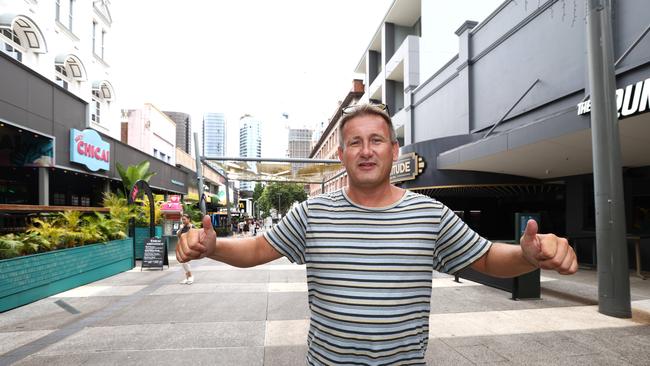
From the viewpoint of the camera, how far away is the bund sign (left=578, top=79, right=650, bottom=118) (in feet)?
22.0

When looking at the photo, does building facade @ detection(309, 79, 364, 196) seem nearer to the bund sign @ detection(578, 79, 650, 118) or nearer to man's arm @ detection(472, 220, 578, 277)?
the bund sign @ detection(578, 79, 650, 118)

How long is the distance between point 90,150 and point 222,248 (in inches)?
639

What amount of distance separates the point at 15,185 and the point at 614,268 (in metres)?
19.1

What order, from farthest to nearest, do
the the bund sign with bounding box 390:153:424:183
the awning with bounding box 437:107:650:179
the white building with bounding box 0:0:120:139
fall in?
the the bund sign with bounding box 390:153:424:183, the white building with bounding box 0:0:120:139, the awning with bounding box 437:107:650:179

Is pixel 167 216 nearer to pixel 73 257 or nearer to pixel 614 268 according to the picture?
pixel 73 257

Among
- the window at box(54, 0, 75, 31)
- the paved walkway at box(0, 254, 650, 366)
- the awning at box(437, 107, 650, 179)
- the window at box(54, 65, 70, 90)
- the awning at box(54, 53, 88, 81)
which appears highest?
the window at box(54, 0, 75, 31)

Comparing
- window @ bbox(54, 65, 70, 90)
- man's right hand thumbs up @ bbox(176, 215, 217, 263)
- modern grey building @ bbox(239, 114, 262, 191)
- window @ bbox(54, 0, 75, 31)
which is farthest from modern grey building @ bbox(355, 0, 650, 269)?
modern grey building @ bbox(239, 114, 262, 191)

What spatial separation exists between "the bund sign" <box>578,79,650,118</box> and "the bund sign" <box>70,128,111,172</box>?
646 inches

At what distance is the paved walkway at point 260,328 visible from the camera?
15.1 feet

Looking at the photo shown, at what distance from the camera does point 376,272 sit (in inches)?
70.6

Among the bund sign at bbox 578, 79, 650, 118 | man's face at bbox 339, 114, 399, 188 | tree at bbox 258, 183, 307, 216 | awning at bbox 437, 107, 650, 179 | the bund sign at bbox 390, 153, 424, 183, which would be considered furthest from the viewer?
tree at bbox 258, 183, 307, 216

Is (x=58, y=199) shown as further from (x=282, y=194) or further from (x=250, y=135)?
(x=250, y=135)

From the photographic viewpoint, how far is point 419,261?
6.01 feet

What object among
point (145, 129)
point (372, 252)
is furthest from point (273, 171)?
point (372, 252)
